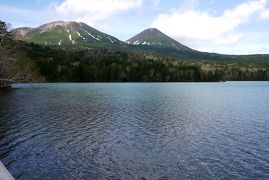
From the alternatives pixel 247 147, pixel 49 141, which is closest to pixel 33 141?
pixel 49 141

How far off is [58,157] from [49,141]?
6091 mm

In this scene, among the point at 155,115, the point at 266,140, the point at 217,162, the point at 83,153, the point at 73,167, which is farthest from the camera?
the point at 155,115

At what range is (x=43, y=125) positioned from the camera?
4000cm

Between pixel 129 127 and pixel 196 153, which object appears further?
pixel 129 127

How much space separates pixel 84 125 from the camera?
40.4 m

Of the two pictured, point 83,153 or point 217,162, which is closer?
point 217,162

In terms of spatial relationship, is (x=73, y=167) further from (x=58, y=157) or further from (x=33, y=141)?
(x=33, y=141)

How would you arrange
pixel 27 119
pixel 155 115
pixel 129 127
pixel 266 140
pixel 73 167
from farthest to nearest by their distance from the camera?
pixel 155 115 < pixel 27 119 < pixel 129 127 < pixel 266 140 < pixel 73 167

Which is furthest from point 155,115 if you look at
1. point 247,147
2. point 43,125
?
point 247,147

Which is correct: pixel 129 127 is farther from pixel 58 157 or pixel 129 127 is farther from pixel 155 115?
pixel 58 157

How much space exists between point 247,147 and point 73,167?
50.6 feet

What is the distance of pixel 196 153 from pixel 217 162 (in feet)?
9.31

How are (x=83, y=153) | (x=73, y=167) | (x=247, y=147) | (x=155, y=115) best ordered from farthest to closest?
(x=155, y=115)
(x=247, y=147)
(x=83, y=153)
(x=73, y=167)

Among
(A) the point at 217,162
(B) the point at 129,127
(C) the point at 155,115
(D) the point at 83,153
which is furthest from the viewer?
(C) the point at 155,115
